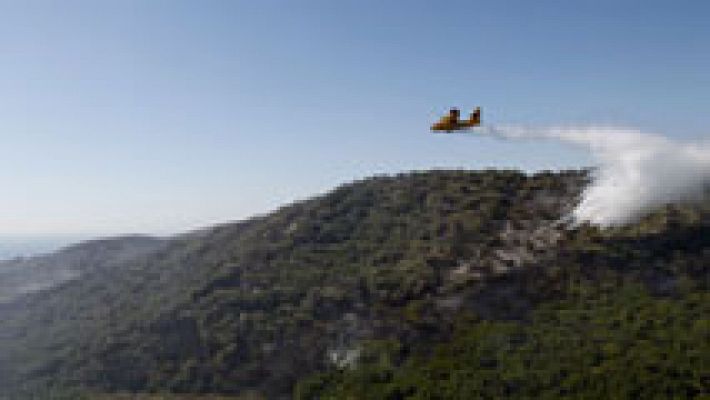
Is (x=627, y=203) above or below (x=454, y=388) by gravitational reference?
above

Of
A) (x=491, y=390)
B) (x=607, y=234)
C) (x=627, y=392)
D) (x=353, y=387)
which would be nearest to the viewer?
(x=627, y=392)

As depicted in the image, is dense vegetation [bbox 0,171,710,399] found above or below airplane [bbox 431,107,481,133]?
below

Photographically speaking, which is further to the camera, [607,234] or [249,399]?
[607,234]

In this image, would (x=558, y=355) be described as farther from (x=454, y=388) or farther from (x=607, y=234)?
(x=607, y=234)

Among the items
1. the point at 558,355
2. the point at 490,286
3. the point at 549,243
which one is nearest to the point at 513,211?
the point at 549,243

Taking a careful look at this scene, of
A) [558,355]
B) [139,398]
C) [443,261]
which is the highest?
[443,261]

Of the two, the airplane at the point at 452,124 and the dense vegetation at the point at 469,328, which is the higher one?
the airplane at the point at 452,124

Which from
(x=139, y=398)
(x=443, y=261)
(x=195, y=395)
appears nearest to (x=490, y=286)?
(x=443, y=261)

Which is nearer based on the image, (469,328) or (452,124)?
(452,124)

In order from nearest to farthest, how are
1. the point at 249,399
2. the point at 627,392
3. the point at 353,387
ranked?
the point at 627,392 < the point at 353,387 < the point at 249,399

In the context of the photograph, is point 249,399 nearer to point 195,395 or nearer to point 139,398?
point 195,395
